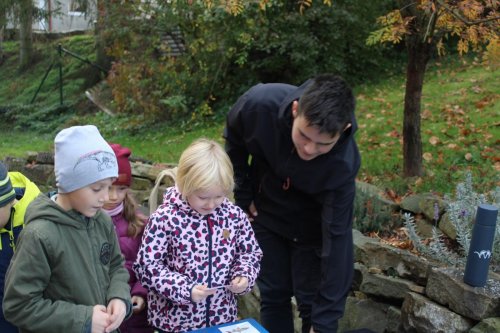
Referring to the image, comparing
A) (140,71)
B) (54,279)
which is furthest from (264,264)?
(140,71)

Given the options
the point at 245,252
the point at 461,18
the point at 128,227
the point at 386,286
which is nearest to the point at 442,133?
the point at 461,18

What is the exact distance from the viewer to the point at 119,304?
2.29 metres

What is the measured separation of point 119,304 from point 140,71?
36.4 ft

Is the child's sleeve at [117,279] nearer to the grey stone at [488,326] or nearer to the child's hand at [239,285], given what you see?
the child's hand at [239,285]

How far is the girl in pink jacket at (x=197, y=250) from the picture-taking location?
254 centimetres

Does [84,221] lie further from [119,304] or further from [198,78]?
[198,78]

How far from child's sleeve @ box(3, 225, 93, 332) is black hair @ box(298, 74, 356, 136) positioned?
1156mm

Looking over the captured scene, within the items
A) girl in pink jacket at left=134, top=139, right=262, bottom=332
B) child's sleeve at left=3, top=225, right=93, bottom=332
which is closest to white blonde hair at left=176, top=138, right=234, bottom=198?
girl in pink jacket at left=134, top=139, right=262, bottom=332

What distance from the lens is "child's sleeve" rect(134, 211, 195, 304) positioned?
2.48 meters

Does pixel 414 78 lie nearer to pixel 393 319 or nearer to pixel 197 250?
pixel 393 319

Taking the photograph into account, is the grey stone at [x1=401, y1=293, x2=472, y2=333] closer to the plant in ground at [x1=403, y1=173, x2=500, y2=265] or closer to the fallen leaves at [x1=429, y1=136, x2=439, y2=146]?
the plant in ground at [x1=403, y1=173, x2=500, y2=265]

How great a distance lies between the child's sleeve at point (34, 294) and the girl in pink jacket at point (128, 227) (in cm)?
78

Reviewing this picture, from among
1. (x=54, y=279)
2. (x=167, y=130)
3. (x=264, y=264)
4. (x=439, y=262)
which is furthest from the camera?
(x=167, y=130)

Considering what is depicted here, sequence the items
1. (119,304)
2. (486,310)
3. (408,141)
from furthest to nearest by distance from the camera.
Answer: (408,141), (486,310), (119,304)
